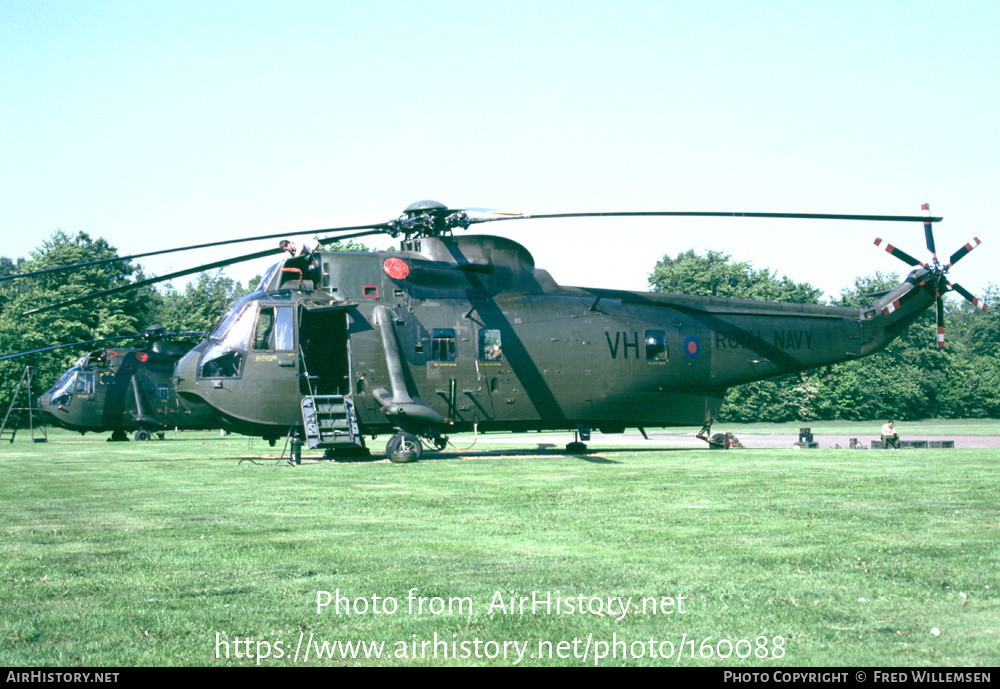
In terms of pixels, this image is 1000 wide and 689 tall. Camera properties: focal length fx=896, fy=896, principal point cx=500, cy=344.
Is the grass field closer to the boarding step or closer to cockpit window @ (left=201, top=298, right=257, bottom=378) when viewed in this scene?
the boarding step

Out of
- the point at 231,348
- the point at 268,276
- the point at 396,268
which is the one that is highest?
the point at 396,268

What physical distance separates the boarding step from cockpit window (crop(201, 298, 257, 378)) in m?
1.93

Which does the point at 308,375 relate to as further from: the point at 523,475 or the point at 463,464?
the point at 523,475

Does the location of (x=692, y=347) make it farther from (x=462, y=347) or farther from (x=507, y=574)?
(x=507, y=574)

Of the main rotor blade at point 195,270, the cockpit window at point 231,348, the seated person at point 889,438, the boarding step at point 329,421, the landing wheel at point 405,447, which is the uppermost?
the main rotor blade at point 195,270

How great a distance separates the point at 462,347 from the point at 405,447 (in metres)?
3.20

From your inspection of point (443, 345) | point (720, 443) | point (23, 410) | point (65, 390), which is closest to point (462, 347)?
point (443, 345)

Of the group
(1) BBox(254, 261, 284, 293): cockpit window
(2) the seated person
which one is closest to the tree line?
(2) the seated person

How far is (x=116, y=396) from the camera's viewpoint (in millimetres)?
43062

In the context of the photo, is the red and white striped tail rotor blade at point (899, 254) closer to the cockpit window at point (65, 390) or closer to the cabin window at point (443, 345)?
the cabin window at point (443, 345)

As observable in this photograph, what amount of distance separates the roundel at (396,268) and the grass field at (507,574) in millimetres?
8939

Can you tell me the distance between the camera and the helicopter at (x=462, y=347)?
2253cm

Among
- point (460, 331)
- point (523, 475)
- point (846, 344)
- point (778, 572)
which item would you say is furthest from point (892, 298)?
point (778, 572)

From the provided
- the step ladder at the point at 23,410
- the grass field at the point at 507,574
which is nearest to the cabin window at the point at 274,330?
the grass field at the point at 507,574
